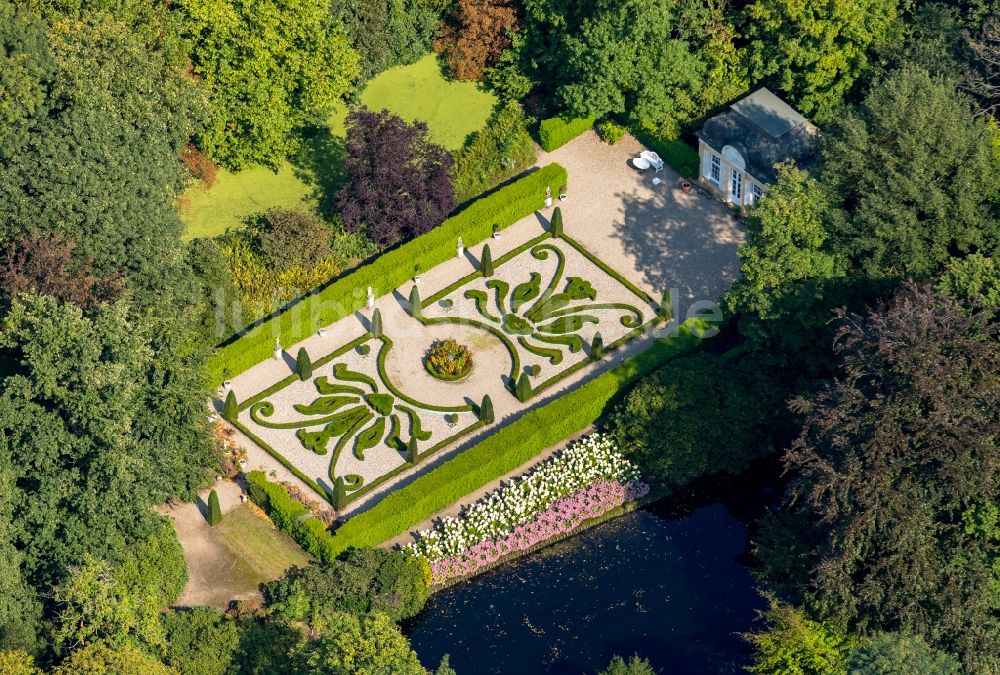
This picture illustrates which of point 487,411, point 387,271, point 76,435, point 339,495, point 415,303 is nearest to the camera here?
point 76,435

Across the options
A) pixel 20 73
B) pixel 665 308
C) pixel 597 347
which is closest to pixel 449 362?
pixel 597 347

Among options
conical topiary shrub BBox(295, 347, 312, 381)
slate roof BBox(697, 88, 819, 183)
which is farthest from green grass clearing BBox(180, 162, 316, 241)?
slate roof BBox(697, 88, 819, 183)

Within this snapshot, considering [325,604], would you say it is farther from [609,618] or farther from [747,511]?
[747,511]

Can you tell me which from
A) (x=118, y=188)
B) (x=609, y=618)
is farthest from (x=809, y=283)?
(x=118, y=188)

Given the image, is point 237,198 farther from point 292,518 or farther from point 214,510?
point 292,518

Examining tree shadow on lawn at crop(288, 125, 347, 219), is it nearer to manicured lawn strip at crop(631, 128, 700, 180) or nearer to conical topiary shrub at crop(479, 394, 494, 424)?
conical topiary shrub at crop(479, 394, 494, 424)

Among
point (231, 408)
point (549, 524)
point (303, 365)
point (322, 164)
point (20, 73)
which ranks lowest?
point (549, 524)
